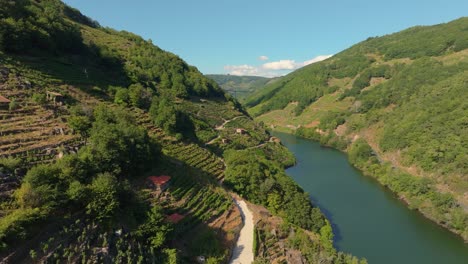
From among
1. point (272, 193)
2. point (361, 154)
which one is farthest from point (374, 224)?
point (361, 154)

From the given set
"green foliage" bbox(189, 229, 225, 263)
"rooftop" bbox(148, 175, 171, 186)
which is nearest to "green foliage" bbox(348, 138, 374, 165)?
"green foliage" bbox(189, 229, 225, 263)

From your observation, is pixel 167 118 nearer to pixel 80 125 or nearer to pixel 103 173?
pixel 80 125

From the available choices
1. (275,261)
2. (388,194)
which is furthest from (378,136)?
(275,261)

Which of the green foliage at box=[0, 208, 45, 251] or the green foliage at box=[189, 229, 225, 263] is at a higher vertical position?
the green foliage at box=[0, 208, 45, 251]

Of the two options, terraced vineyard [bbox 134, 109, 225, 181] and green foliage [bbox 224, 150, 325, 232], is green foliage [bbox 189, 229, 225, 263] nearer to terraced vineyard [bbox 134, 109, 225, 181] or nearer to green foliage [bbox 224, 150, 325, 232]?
green foliage [bbox 224, 150, 325, 232]

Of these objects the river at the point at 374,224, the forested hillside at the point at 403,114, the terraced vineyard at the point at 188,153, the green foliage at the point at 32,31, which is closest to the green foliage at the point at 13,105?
the green foliage at the point at 32,31
